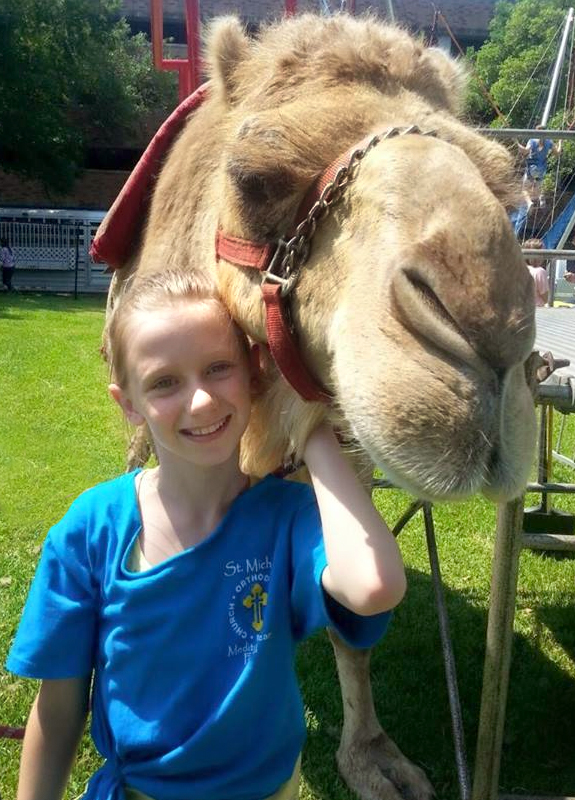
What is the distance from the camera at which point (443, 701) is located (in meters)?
4.41

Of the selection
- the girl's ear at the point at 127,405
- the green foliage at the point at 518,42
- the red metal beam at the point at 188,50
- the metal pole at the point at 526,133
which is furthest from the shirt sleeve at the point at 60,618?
the green foliage at the point at 518,42

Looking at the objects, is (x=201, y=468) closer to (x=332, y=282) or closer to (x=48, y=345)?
(x=332, y=282)

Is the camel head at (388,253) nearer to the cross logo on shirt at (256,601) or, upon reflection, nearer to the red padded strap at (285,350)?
the red padded strap at (285,350)

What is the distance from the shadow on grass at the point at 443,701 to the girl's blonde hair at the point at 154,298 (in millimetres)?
2453

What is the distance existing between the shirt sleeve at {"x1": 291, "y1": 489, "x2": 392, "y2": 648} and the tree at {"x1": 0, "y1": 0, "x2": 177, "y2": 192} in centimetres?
3406

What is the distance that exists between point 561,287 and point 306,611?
17.7 metres

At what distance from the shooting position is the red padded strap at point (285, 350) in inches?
88.6

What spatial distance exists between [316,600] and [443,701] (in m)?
2.86

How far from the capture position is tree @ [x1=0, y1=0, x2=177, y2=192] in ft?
108

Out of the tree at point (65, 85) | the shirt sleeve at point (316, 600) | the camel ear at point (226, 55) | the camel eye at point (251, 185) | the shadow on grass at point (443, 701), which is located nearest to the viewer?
the shirt sleeve at point (316, 600)

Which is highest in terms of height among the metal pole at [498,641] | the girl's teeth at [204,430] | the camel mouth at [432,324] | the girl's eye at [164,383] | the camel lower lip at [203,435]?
the camel mouth at [432,324]

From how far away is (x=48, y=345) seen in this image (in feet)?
49.9

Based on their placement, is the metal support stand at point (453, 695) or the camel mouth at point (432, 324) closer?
the camel mouth at point (432, 324)

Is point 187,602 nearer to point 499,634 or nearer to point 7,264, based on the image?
point 499,634
